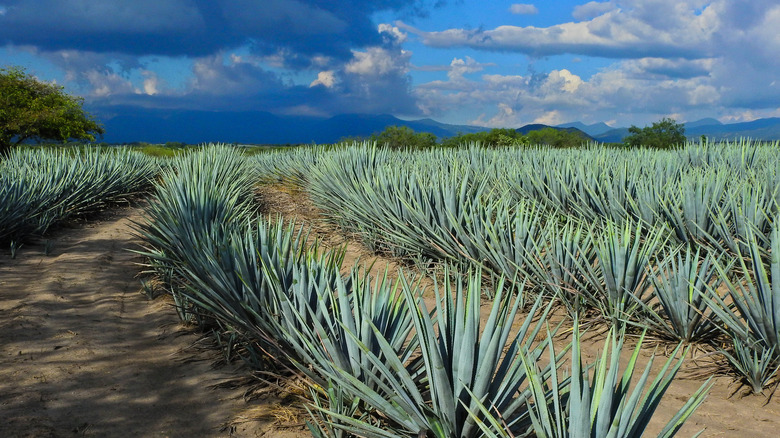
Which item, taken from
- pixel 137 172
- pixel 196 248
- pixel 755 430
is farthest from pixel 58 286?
pixel 137 172

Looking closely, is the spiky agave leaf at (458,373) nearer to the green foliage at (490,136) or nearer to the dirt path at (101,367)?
the dirt path at (101,367)

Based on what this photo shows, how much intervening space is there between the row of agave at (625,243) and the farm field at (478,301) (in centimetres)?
2

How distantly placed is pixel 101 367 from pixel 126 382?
10.8 inches

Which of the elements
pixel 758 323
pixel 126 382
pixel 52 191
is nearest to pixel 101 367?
pixel 126 382

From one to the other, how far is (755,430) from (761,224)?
2.63m

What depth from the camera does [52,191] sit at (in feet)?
22.5

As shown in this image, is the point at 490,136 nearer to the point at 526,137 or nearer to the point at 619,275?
Answer: the point at 526,137

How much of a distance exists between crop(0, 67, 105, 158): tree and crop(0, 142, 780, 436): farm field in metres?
25.9

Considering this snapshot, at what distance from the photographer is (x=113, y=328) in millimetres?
3486

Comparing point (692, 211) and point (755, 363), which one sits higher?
point (692, 211)

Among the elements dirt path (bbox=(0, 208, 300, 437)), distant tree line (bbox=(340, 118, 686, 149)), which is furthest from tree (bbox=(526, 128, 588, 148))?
dirt path (bbox=(0, 208, 300, 437))

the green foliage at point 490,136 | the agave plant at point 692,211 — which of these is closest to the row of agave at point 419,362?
the agave plant at point 692,211

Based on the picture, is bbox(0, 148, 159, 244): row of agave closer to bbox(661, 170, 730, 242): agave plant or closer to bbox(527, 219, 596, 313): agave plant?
bbox(527, 219, 596, 313): agave plant

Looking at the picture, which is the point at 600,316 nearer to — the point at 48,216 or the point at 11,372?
the point at 11,372
